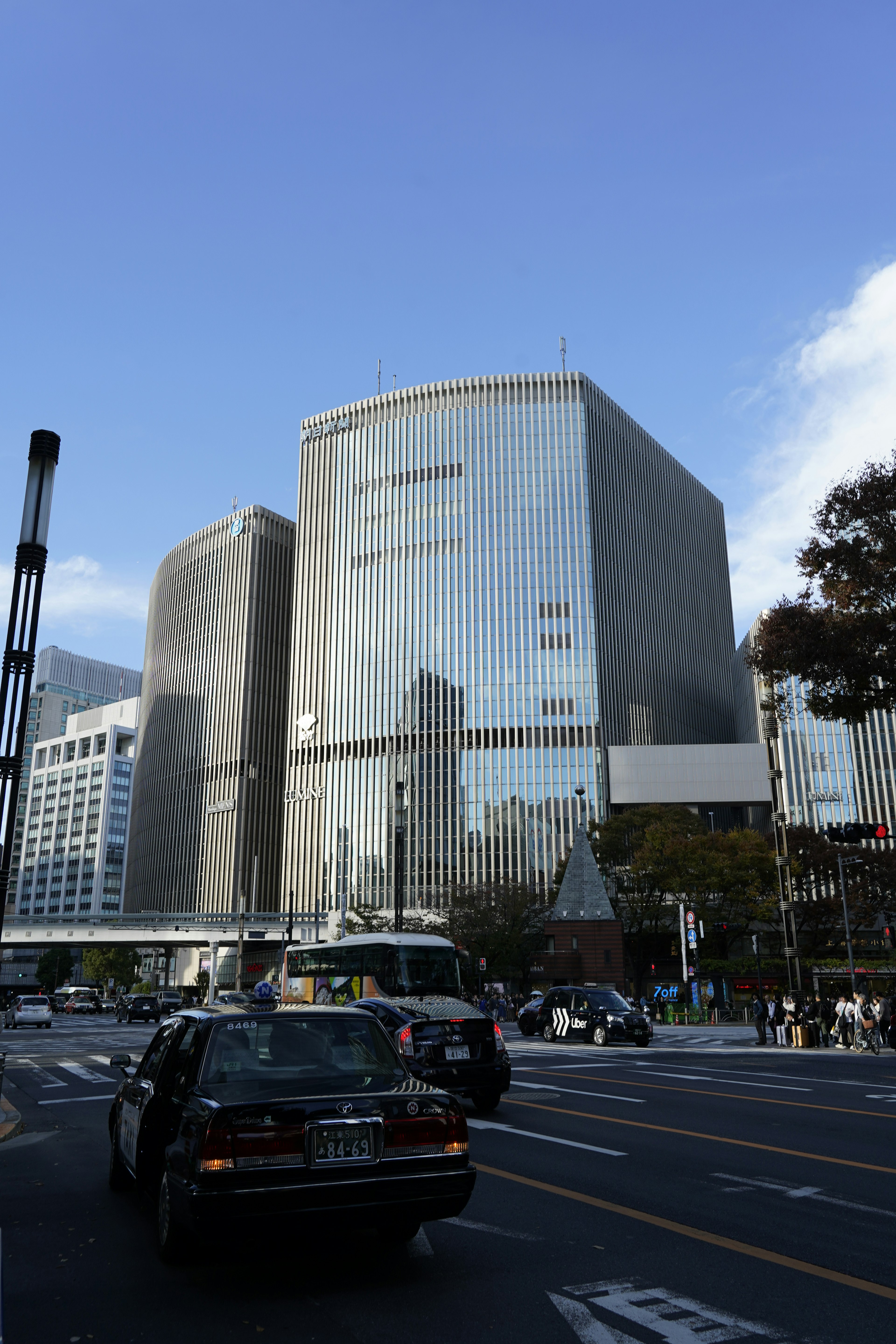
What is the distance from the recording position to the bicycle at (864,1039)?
93.7 feet

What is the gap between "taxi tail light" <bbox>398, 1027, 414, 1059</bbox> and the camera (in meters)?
14.2

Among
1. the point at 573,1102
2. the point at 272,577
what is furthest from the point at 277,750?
the point at 573,1102

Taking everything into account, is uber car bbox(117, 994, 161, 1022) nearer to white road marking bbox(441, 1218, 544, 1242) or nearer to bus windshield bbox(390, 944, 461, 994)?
bus windshield bbox(390, 944, 461, 994)

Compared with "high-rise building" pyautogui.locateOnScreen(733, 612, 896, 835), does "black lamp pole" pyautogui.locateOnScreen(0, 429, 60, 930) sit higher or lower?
lower

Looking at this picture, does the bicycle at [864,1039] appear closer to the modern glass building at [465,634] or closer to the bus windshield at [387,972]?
the bus windshield at [387,972]

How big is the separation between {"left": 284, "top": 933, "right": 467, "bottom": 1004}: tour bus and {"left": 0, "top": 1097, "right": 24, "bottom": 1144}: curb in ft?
45.0

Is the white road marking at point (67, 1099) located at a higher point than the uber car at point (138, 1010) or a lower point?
higher

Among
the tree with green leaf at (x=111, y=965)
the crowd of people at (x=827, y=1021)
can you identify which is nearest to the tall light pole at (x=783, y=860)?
the crowd of people at (x=827, y=1021)

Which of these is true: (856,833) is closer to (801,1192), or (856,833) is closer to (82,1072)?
(82,1072)

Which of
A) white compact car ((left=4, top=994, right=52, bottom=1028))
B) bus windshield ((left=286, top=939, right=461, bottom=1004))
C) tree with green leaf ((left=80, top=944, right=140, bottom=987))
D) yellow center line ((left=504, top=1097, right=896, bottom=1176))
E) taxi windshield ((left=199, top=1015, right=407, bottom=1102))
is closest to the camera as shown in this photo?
taxi windshield ((left=199, top=1015, right=407, bottom=1102))

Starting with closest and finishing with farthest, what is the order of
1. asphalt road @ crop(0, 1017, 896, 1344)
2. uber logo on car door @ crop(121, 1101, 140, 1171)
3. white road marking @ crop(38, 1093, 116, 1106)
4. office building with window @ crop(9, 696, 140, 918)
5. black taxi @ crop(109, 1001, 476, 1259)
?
asphalt road @ crop(0, 1017, 896, 1344), black taxi @ crop(109, 1001, 476, 1259), uber logo on car door @ crop(121, 1101, 140, 1171), white road marking @ crop(38, 1093, 116, 1106), office building with window @ crop(9, 696, 140, 918)

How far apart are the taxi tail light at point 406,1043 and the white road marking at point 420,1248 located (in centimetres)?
723

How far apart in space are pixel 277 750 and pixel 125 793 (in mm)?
72749

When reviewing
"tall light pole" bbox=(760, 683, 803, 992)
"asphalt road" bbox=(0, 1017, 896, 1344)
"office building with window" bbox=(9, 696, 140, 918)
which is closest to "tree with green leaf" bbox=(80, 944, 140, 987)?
"office building with window" bbox=(9, 696, 140, 918)
